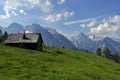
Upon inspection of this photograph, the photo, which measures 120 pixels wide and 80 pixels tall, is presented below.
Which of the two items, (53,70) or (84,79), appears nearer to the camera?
(84,79)

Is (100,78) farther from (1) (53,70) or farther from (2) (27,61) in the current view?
(2) (27,61)

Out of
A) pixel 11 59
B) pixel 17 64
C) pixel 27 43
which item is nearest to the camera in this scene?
pixel 17 64

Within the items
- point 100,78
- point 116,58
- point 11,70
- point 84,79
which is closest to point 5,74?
point 11,70

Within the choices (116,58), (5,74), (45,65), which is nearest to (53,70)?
(45,65)

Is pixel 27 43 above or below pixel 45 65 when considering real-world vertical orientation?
above

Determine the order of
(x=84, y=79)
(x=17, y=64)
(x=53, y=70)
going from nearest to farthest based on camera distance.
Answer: (x=84, y=79) < (x=53, y=70) < (x=17, y=64)

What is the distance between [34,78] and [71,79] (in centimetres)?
702

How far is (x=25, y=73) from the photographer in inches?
2066

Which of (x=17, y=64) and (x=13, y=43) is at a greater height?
(x=13, y=43)

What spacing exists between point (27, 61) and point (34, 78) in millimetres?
19267

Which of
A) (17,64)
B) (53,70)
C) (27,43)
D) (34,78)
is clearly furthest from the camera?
(27,43)

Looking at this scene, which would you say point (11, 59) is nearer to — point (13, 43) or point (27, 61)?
point (27, 61)

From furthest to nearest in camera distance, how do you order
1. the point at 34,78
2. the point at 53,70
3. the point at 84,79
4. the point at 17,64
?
the point at 17,64
the point at 53,70
the point at 84,79
the point at 34,78

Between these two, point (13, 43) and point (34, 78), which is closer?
point (34, 78)
